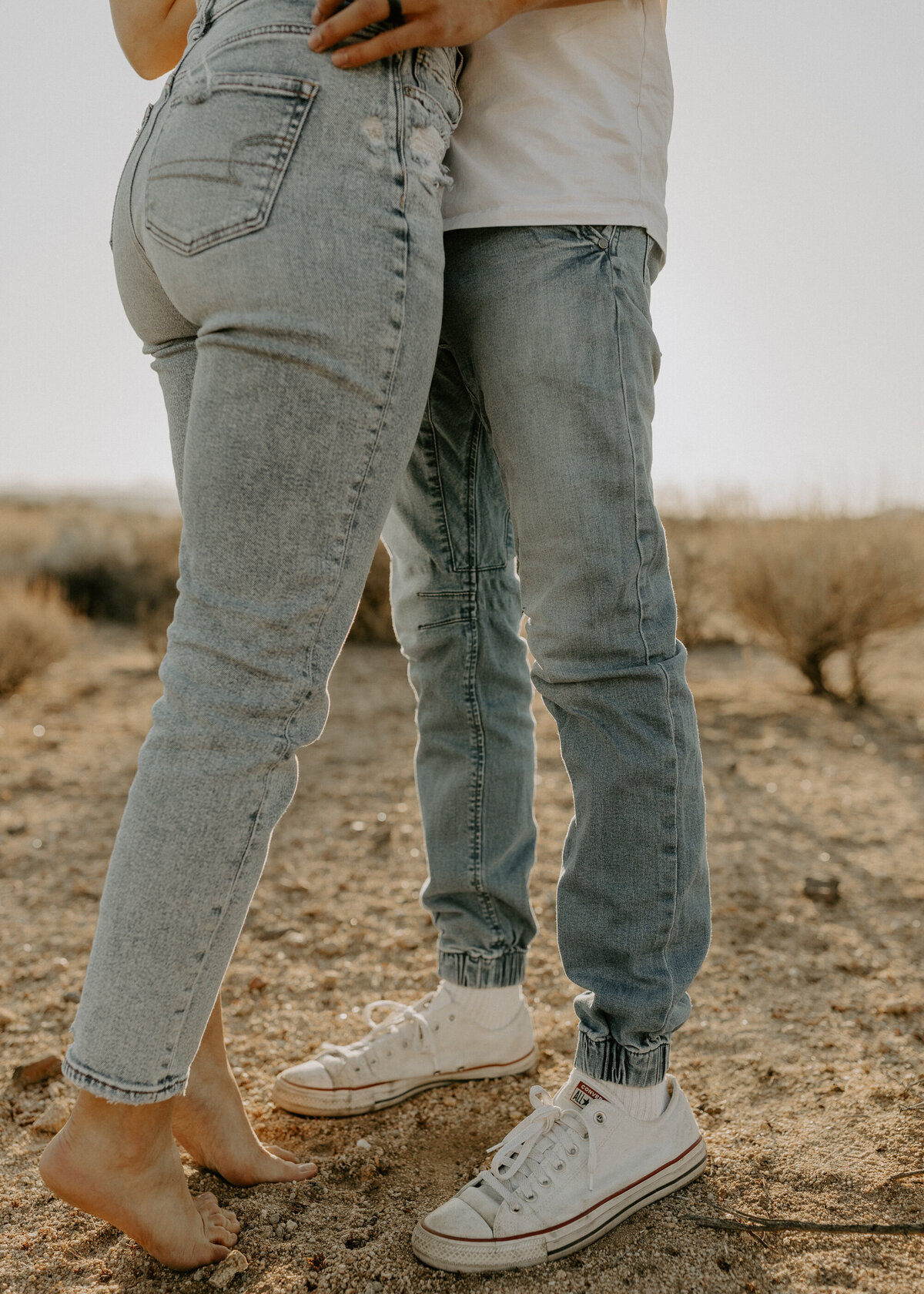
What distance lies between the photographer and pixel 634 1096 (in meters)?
1.12

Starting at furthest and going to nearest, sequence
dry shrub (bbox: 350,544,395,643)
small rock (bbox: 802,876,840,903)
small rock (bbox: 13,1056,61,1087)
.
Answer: dry shrub (bbox: 350,544,395,643), small rock (bbox: 802,876,840,903), small rock (bbox: 13,1056,61,1087)

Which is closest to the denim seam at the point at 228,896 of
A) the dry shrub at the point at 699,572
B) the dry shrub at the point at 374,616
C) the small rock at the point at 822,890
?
the small rock at the point at 822,890

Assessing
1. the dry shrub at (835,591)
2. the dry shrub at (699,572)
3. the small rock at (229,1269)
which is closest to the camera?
the small rock at (229,1269)

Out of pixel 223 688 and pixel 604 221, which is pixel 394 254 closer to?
pixel 604 221

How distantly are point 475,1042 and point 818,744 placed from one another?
8.97 feet

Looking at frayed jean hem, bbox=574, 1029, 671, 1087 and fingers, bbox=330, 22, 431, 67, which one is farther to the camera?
frayed jean hem, bbox=574, 1029, 671, 1087

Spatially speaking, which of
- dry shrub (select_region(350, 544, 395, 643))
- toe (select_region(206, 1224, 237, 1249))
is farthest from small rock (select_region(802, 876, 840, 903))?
dry shrub (select_region(350, 544, 395, 643))

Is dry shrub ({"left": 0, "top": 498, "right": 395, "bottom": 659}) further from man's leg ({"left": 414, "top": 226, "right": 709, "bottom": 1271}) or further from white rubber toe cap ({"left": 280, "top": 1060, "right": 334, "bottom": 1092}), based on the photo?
man's leg ({"left": 414, "top": 226, "right": 709, "bottom": 1271})

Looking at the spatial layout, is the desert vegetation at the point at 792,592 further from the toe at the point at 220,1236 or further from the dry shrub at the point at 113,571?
the toe at the point at 220,1236

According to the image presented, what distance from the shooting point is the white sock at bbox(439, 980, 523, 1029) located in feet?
4.60

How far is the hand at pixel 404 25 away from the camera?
816mm

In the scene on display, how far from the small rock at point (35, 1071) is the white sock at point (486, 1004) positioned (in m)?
0.65

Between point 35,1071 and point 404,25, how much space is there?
152 cm

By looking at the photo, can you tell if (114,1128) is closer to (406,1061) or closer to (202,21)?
(406,1061)
